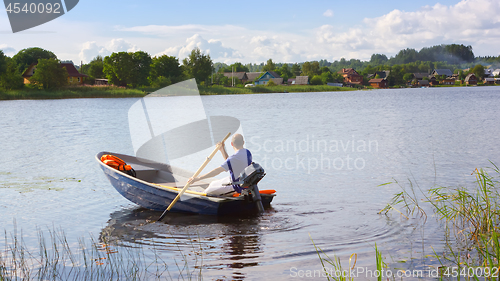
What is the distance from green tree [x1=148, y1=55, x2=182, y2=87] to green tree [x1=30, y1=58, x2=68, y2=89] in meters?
15.3

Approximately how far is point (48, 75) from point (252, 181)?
6239 cm

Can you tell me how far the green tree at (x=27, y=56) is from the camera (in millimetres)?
81588

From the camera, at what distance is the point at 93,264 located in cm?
636

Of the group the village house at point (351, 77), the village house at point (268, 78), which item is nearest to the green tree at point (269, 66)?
the village house at point (268, 78)

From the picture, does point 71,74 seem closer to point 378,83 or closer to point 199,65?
point 199,65

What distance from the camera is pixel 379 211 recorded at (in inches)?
359

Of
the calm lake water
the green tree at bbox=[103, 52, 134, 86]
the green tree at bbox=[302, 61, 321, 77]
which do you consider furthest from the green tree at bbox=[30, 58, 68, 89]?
the green tree at bbox=[302, 61, 321, 77]

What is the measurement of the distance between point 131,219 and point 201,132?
17.1m

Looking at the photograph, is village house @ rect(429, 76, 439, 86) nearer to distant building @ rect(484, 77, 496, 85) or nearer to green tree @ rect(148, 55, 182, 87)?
distant building @ rect(484, 77, 496, 85)

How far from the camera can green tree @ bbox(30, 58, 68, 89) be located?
6172 cm

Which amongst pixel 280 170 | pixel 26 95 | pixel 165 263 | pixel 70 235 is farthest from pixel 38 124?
pixel 26 95

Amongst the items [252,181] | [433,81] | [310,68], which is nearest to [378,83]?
[310,68]

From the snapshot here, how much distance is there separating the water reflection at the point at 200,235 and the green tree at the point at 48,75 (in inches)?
2353

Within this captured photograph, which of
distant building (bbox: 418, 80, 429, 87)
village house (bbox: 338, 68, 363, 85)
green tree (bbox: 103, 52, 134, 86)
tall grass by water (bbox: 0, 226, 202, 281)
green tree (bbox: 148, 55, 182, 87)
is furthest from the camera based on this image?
distant building (bbox: 418, 80, 429, 87)
